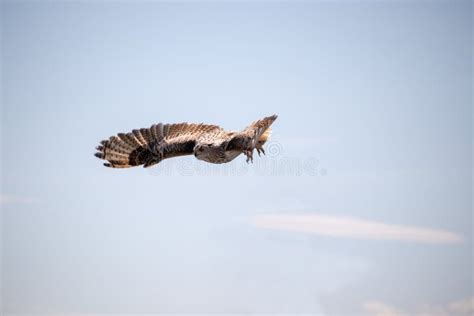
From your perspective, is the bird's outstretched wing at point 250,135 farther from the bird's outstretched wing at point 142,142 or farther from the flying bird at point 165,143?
the bird's outstretched wing at point 142,142

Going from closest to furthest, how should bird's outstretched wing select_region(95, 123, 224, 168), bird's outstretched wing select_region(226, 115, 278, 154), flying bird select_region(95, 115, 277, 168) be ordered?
1. bird's outstretched wing select_region(226, 115, 278, 154)
2. flying bird select_region(95, 115, 277, 168)
3. bird's outstretched wing select_region(95, 123, 224, 168)

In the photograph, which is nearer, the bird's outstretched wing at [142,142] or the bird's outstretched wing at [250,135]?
the bird's outstretched wing at [250,135]

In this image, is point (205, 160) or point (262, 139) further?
point (262, 139)

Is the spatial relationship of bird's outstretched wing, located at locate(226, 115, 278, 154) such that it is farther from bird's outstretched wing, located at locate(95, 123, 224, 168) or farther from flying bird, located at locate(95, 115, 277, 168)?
bird's outstretched wing, located at locate(95, 123, 224, 168)

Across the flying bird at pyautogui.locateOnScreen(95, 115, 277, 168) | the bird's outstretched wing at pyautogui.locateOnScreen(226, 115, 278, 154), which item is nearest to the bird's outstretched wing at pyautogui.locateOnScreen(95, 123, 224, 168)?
the flying bird at pyautogui.locateOnScreen(95, 115, 277, 168)

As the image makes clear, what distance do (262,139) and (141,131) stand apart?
464 cm

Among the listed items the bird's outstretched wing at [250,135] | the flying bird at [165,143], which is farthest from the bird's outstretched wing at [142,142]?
the bird's outstretched wing at [250,135]

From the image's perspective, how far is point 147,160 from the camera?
22422mm

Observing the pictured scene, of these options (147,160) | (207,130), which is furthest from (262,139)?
(147,160)

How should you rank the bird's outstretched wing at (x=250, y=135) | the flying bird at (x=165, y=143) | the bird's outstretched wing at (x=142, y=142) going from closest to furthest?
the bird's outstretched wing at (x=250, y=135)
the flying bird at (x=165, y=143)
the bird's outstretched wing at (x=142, y=142)

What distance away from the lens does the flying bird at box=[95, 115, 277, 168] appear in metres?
20.2

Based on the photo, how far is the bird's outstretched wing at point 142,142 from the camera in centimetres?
2250

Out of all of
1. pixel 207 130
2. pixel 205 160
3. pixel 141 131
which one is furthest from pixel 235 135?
pixel 141 131

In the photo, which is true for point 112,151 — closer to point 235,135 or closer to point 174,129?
point 174,129
